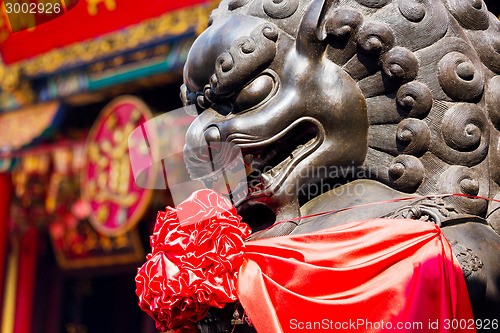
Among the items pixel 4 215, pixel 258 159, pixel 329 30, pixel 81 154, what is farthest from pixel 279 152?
pixel 4 215

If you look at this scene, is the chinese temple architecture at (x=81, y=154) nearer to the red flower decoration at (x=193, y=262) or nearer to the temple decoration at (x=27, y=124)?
the temple decoration at (x=27, y=124)

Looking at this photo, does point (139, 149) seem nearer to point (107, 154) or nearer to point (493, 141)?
point (493, 141)

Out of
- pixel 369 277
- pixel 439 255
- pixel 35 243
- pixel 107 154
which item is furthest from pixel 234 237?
pixel 35 243

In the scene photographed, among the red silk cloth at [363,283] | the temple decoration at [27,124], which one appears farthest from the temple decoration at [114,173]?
the red silk cloth at [363,283]

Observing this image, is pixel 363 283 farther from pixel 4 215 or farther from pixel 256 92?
pixel 4 215

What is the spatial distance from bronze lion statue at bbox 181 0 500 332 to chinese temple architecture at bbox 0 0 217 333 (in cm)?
267

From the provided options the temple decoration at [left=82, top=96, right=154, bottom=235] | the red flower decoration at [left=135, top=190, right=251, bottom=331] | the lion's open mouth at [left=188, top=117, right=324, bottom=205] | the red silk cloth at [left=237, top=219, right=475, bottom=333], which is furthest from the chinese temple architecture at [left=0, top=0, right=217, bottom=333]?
the red silk cloth at [left=237, top=219, right=475, bottom=333]

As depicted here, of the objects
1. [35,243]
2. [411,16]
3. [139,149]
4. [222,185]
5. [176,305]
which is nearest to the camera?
[176,305]

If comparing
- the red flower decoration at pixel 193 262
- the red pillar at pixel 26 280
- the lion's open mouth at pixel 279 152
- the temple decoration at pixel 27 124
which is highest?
the temple decoration at pixel 27 124

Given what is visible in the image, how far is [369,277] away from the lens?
1.19 m

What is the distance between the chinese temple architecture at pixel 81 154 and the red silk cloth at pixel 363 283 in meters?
3.01

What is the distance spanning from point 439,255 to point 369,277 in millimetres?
143

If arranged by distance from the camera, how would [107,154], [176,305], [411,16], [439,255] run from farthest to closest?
[107,154], [411,16], [176,305], [439,255]

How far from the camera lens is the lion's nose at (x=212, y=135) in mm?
1418
